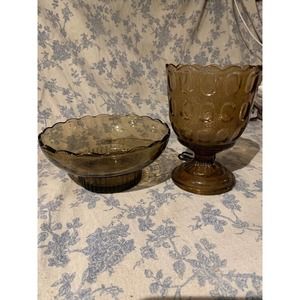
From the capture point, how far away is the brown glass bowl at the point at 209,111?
0.69 meters

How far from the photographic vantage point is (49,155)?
26.8 inches

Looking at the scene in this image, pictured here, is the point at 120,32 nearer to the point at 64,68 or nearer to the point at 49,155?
the point at 64,68

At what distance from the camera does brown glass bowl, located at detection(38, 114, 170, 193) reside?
685 millimetres

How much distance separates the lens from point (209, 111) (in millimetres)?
712

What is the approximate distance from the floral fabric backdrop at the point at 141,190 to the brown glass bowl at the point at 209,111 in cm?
4

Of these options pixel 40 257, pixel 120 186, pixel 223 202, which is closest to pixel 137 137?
pixel 120 186

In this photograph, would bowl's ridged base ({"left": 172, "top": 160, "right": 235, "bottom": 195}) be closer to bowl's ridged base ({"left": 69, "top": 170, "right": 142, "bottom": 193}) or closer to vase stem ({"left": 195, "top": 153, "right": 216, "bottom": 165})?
vase stem ({"left": 195, "top": 153, "right": 216, "bottom": 165})

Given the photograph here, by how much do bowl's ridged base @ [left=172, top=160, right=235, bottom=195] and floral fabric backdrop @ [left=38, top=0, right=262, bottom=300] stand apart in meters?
0.02

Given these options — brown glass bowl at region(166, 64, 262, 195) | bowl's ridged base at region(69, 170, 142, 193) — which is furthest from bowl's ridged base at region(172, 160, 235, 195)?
bowl's ridged base at region(69, 170, 142, 193)

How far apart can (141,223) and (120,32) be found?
778 millimetres

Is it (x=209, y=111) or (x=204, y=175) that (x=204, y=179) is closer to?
(x=204, y=175)

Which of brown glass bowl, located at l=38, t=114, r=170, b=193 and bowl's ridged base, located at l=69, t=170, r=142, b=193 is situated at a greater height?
brown glass bowl, located at l=38, t=114, r=170, b=193

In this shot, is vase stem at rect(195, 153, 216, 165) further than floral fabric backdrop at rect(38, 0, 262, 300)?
Yes

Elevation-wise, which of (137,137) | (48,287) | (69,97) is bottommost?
(48,287)
